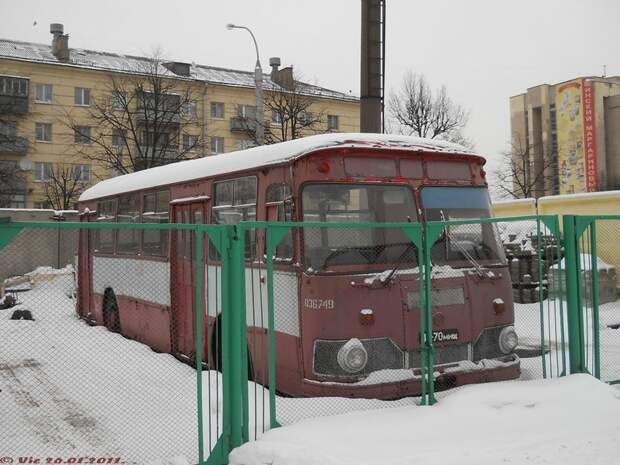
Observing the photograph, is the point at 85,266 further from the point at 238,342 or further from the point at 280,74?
the point at 280,74

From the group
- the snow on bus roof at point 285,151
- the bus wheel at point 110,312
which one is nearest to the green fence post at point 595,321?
the snow on bus roof at point 285,151

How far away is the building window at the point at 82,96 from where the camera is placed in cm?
4378

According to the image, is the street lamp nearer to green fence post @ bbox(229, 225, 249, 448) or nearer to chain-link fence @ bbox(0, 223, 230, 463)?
chain-link fence @ bbox(0, 223, 230, 463)

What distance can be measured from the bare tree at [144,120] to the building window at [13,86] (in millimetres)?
3438

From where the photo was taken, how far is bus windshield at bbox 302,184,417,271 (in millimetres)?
6352

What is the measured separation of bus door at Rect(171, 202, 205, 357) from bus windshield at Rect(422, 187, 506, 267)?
10.6 feet

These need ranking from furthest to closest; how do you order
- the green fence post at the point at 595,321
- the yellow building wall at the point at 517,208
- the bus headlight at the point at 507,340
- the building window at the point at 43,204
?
the building window at the point at 43,204 < the yellow building wall at the point at 517,208 < the green fence post at the point at 595,321 < the bus headlight at the point at 507,340

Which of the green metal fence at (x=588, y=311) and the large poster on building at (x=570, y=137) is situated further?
the large poster on building at (x=570, y=137)

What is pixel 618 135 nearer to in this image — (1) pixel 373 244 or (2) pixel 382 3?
(2) pixel 382 3

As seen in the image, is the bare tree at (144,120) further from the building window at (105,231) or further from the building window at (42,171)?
the building window at (105,231)

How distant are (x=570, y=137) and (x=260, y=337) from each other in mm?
66398

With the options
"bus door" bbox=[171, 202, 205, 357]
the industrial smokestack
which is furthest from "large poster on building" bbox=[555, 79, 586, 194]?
"bus door" bbox=[171, 202, 205, 357]

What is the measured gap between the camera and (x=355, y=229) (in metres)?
6.41

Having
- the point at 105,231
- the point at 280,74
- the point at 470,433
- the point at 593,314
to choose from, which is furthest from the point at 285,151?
the point at 280,74
